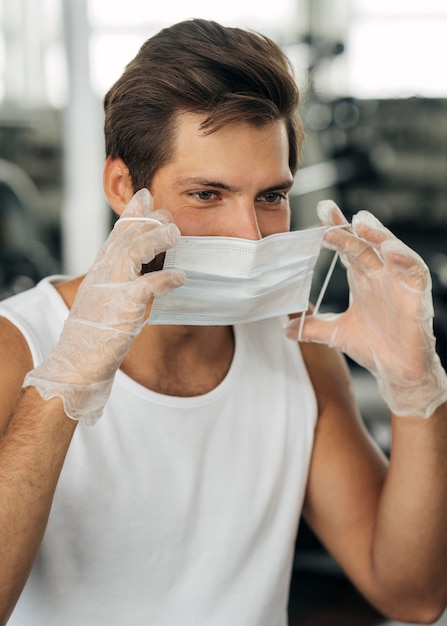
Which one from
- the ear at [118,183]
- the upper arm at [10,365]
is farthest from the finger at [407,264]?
the upper arm at [10,365]

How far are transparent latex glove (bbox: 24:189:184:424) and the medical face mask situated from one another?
95 mm

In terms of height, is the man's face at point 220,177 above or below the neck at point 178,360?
above

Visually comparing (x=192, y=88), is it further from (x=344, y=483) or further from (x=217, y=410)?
(x=344, y=483)

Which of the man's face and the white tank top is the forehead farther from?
the white tank top

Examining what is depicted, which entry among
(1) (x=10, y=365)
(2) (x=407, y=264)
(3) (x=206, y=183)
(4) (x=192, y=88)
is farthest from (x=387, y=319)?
(1) (x=10, y=365)

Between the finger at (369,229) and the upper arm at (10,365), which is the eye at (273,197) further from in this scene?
the upper arm at (10,365)

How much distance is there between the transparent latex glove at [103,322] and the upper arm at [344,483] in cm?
56

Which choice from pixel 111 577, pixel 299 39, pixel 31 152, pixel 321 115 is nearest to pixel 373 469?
pixel 111 577

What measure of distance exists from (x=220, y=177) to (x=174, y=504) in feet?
1.78

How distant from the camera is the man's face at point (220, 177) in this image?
1270 mm

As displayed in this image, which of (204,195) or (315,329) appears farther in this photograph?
(315,329)

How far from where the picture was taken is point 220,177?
1.26 meters

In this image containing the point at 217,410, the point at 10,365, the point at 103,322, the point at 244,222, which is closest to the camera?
the point at 103,322

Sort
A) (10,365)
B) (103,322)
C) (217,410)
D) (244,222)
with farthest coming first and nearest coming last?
(217,410) < (244,222) < (10,365) < (103,322)
